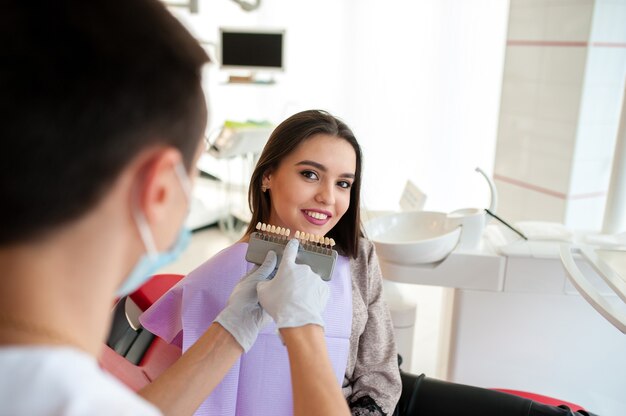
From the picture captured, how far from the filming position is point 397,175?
4.21 metres

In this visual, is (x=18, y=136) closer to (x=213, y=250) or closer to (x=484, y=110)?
(x=484, y=110)

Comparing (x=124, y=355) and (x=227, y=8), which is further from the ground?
(x=227, y=8)

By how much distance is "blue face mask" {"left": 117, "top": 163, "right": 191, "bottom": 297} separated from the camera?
0.64 metres

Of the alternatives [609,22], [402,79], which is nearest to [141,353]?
[609,22]

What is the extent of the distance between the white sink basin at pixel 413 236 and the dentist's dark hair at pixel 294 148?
16.1 inches

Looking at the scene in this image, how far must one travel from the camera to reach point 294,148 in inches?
61.0

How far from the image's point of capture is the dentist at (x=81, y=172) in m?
0.55

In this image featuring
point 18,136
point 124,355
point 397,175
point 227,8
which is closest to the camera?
point 18,136

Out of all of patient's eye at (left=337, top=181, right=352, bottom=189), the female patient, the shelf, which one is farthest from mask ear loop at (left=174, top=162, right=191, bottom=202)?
the shelf

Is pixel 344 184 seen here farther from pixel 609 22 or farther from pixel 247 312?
pixel 609 22

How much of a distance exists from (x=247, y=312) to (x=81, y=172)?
0.72 metres

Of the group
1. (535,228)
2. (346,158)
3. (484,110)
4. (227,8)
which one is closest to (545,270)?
(535,228)

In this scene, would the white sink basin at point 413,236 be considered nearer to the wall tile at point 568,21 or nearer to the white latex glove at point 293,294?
the white latex glove at point 293,294

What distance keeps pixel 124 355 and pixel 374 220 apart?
107 centimetres
